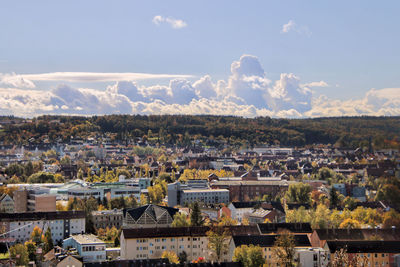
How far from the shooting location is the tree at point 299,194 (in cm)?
6850

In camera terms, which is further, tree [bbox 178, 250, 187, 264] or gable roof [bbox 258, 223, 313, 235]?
gable roof [bbox 258, 223, 313, 235]

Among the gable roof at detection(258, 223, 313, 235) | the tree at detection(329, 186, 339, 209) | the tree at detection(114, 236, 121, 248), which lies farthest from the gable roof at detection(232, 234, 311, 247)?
the tree at detection(329, 186, 339, 209)

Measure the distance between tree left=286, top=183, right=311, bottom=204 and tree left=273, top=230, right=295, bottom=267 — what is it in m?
28.0

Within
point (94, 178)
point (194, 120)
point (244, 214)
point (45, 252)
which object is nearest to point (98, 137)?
point (194, 120)

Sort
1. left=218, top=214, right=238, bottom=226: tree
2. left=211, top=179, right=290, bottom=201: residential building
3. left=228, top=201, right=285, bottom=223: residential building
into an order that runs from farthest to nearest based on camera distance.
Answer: left=211, top=179, right=290, bottom=201: residential building, left=228, top=201, right=285, bottom=223: residential building, left=218, top=214, right=238, bottom=226: tree

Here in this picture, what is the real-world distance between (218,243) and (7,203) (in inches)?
1181

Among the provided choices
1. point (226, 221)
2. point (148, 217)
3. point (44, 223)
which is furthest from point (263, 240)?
point (44, 223)

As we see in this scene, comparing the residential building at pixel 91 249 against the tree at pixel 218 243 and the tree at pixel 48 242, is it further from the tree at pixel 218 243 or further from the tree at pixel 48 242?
the tree at pixel 218 243

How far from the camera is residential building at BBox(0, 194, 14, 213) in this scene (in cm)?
6431

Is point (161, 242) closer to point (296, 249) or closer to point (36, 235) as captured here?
point (296, 249)

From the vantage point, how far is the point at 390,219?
49062 millimetres

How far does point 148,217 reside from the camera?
52.0m

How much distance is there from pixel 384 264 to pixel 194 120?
425ft

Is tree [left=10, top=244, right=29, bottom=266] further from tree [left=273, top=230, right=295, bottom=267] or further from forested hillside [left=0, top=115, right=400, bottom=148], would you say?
forested hillside [left=0, top=115, right=400, bottom=148]
